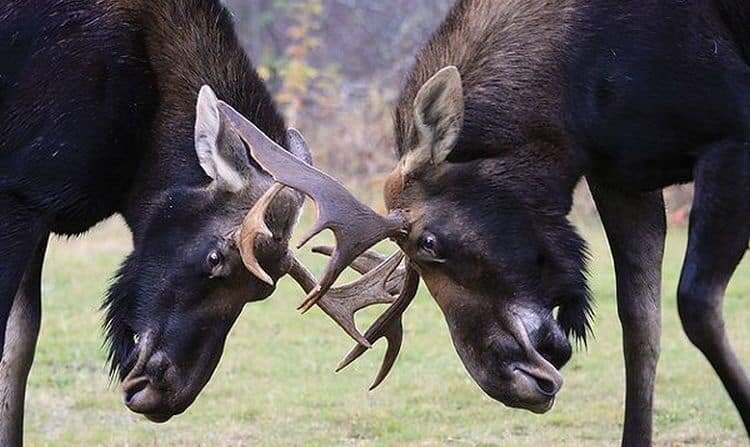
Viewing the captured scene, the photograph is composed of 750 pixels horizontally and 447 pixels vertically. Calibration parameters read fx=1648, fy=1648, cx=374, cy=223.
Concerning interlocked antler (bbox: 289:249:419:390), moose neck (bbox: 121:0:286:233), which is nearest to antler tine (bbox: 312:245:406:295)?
interlocked antler (bbox: 289:249:419:390)

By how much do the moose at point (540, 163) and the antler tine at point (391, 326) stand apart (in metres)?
0.02

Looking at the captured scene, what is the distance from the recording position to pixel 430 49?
21.4 ft

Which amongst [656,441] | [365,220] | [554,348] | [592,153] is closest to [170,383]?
[365,220]

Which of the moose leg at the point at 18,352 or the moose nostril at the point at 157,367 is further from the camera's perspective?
the moose leg at the point at 18,352

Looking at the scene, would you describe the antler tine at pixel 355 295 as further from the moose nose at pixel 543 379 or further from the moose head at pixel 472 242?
the moose nose at pixel 543 379

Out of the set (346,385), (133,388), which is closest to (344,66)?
(346,385)

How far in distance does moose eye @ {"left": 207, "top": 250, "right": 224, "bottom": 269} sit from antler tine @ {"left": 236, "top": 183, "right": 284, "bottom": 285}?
0.20m

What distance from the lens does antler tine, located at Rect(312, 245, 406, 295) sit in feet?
21.6

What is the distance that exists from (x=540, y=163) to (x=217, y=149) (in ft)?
4.09

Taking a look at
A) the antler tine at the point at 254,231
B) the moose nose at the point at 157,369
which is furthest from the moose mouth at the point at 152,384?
the antler tine at the point at 254,231

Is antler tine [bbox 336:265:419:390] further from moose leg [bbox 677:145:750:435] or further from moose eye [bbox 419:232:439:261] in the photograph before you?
moose leg [bbox 677:145:750:435]

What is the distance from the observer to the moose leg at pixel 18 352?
6.96m

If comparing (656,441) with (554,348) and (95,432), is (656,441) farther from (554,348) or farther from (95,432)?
(95,432)

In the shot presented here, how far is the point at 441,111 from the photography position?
6102 mm
